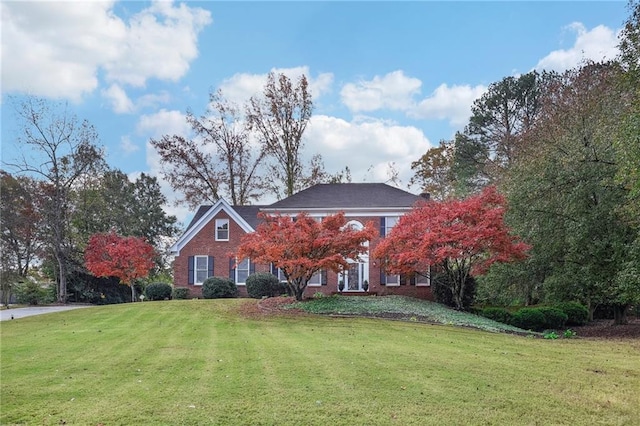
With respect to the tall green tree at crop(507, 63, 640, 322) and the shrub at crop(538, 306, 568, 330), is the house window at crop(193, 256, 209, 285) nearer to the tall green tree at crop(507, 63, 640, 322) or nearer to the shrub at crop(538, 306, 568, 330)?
the tall green tree at crop(507, 63, 640, 322)

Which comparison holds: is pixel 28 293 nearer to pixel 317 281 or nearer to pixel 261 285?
pixel 261 285

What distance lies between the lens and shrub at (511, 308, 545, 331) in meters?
18.0

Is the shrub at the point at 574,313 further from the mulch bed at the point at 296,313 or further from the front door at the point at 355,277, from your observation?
the front door at the point at 355,277

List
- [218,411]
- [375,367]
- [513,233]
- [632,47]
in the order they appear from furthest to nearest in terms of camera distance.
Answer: [513,233]
[632,47]
[375,367]
[218,411]

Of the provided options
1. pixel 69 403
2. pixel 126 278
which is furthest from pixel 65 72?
pixel 126 278

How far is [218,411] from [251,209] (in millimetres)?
23335

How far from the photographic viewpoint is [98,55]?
48.0 ft

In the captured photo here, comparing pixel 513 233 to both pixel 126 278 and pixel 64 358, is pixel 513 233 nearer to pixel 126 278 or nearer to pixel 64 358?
pixel 64 358

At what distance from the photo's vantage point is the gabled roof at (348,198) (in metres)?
26.2

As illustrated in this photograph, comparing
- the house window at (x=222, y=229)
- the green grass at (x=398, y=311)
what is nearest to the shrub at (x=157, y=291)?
the house window at (x=222, y=229)

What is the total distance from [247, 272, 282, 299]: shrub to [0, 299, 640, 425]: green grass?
10767 millimetres

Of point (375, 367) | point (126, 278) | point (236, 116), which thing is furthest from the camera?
point (236, 116)

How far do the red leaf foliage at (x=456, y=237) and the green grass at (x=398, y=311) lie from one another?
1591mm

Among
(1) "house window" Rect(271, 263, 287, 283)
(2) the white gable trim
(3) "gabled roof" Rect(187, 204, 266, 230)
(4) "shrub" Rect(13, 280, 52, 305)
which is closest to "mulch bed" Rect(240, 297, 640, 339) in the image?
(1) "house window" Rect(271, 263, 287, 283)
